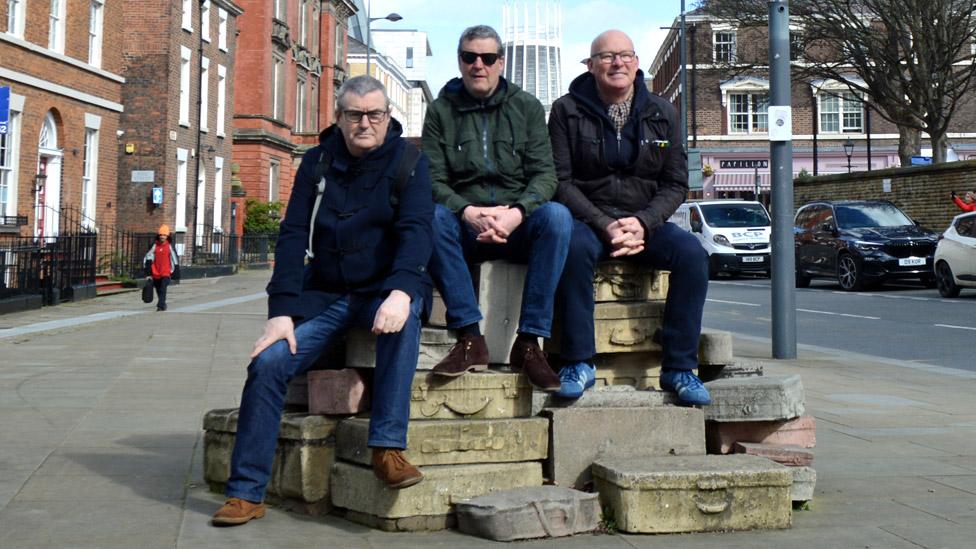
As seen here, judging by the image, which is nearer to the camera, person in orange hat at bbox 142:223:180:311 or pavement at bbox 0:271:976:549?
pavement at bbox 0:271:976:549

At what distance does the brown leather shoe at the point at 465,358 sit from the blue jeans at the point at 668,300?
40 cm

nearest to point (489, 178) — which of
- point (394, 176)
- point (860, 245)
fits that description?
point (394, 176)

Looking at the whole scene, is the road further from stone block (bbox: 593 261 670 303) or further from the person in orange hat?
the person in orange hat

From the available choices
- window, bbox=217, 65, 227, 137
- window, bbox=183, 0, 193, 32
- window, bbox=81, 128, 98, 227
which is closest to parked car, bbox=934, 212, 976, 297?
window, bbox=81, 128, 98, 227

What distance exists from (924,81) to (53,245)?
79.2ft

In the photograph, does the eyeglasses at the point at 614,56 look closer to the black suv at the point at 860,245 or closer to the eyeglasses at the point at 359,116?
the eyeglasses at the point at 359,116

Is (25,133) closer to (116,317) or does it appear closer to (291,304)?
(116,317)

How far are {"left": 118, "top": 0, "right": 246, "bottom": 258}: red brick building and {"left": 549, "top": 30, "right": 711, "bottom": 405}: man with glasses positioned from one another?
29.5 m

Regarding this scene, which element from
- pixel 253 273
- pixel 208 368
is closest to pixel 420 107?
pixel 253 273

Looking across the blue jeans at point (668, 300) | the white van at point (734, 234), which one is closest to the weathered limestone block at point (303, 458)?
the blue jeans at point (668, 300)

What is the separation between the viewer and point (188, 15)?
3678cm

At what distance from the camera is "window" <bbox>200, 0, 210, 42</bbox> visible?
37906mm

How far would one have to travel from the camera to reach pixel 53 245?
2059cm

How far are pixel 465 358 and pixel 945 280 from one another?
58.9ft
